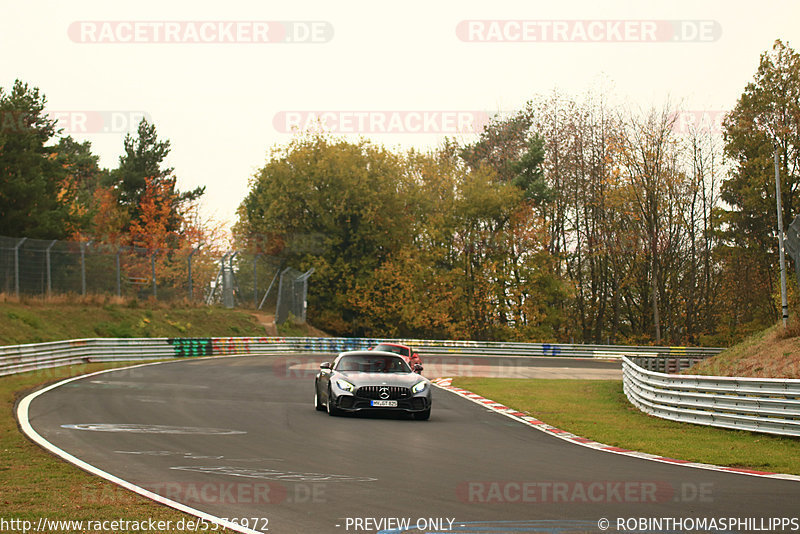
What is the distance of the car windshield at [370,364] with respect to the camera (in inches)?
709

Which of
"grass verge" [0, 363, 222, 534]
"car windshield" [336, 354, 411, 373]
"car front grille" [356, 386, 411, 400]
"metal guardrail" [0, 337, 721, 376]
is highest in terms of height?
"car windshield" [336, 354, 411, 373]

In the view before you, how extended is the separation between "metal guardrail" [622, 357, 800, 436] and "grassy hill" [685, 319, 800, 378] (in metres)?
1.79

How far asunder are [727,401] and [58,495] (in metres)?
12.0

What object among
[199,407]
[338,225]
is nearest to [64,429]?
[199,407]

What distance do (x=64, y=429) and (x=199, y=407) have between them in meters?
4.82

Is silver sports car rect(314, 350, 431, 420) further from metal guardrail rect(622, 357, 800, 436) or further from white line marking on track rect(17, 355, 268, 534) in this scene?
white line marking on track rect(17, 355, 268, 534)

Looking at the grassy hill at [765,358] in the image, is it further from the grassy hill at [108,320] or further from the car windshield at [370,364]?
the grassy hill at [108,320]

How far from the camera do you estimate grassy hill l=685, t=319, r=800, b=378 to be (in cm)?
1842

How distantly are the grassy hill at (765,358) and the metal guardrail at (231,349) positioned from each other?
1946 centimetres

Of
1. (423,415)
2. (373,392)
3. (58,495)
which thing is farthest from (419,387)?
(58,495)

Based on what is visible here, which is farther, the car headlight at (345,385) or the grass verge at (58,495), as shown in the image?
the car headlight at (345,385)

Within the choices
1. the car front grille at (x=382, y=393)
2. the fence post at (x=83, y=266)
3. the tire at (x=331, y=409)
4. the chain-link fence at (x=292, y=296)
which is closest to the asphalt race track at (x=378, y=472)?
the tire at (x=331, y=409)

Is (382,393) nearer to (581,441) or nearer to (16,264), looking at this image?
(581,441)

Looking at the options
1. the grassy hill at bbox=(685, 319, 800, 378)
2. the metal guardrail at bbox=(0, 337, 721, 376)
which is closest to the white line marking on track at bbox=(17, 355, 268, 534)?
the metal guardrail at bbox=(0, 337, 721, 376)
